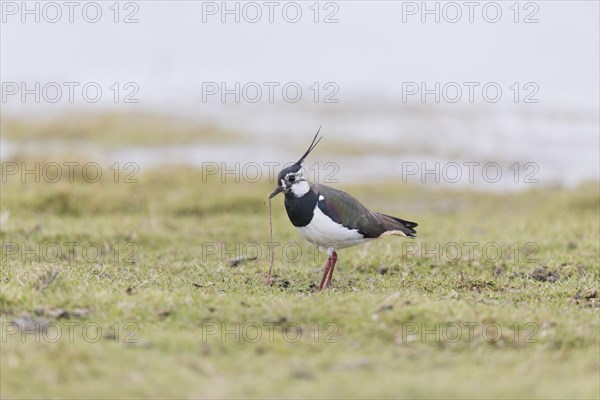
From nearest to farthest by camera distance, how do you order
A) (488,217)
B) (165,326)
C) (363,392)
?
(363,392)
(165,326)
(488,217)

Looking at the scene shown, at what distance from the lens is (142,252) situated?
13.3m

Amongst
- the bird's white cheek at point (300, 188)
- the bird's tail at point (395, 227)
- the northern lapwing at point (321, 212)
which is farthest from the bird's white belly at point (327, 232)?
the bird's tail at point (395, 227)

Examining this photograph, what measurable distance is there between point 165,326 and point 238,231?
7.70 meters

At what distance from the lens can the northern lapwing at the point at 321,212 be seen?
1000 cm

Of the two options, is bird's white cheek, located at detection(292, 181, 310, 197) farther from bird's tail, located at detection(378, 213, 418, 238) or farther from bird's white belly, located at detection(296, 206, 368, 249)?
bird's tail, located at detection(378, 213, 418, 238)

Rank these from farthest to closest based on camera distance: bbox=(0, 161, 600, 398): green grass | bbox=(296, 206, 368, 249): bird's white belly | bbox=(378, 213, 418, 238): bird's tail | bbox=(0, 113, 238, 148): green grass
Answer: bbox=(0, 113, 238, 148): green grass
bbox=(378, 213, 418, 238): bird's tail
bbox=(296, 206, 368, 249): bird's white belly
bbox=(0, 161, 600, 398): green grass

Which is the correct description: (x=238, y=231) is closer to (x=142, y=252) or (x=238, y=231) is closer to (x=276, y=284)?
(x=142, y=252)

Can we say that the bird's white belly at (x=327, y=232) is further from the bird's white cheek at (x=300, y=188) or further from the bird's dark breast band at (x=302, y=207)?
the bird's white cheek at (x=300, y=188)

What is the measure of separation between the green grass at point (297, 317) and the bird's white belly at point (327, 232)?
2.11 feet

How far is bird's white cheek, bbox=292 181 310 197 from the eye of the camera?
10070 mm

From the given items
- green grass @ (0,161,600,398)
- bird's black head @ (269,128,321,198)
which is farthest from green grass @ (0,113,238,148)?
bird's black head @ (269,128,321,198)

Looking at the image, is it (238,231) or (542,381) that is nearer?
(542,381)

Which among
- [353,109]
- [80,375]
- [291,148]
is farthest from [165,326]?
[353,109]

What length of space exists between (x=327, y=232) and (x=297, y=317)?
7.12ft
